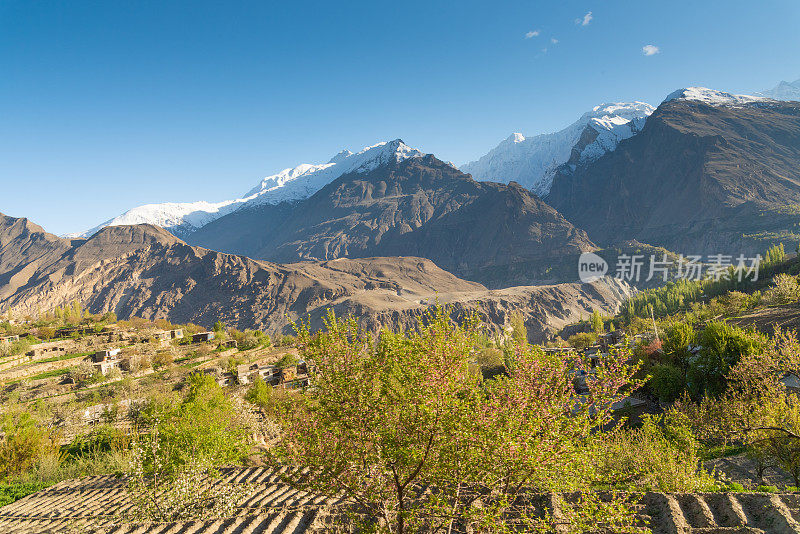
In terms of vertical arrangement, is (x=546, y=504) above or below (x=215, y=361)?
above

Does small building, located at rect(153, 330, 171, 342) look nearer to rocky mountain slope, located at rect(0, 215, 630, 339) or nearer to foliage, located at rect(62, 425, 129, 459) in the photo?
foliage, located at rect(62, 425, 129, 459)

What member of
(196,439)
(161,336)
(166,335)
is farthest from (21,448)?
(166,335)

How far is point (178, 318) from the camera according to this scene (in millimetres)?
163375

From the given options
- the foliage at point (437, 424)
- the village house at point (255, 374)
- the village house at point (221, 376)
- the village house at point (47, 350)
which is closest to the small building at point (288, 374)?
the village house at point (255, 374)

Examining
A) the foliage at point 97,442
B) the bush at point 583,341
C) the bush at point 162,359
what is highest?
the bush at point 162,359

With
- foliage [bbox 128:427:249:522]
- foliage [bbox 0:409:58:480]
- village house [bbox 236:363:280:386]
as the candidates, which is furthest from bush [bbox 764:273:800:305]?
foliage [bbox 0:409:58:480]

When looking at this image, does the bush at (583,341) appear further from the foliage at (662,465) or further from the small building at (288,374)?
the foliage at (662,465)

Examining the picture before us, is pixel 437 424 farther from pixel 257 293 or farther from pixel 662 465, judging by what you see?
pixel 257 293

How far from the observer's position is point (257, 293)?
16275cm

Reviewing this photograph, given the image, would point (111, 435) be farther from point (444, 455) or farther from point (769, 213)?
point (769, 213)

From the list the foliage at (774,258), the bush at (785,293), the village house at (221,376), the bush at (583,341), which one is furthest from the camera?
the foliage at (774,258)

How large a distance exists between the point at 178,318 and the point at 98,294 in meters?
53.3

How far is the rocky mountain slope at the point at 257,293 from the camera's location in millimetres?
142375

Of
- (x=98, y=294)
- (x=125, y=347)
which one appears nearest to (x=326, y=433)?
(x=125, y=347)
